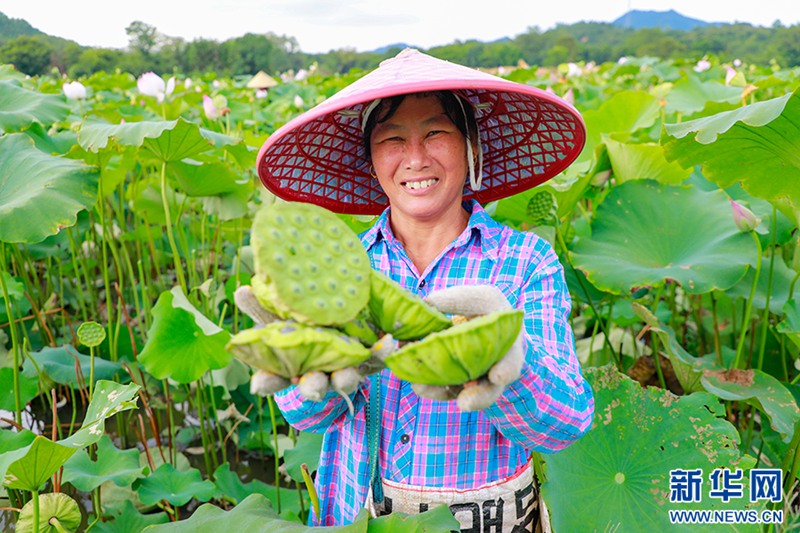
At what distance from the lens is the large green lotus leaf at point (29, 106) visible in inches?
73.6

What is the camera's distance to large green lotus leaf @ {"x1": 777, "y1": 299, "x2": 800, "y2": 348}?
4.99 ft

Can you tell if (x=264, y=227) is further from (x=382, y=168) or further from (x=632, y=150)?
(x=632, y=150)

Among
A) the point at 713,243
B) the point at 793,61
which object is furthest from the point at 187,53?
the point at 713,243

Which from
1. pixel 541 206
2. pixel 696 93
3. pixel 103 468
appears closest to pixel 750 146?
pixel 541 206

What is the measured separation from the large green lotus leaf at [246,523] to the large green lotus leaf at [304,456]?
481 millimetres

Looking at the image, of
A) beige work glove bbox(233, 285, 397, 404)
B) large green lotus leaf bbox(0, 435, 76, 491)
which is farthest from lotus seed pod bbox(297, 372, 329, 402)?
large green lotus leaf bbox(0, 435, 76, 491)

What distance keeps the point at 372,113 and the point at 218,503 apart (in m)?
1.29

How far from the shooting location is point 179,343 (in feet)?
5.33

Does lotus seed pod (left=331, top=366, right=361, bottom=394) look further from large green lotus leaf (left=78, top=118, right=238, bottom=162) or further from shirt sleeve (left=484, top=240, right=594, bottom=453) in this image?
large green lotus leaf (left=78, top=118, right=238, bottom=162)

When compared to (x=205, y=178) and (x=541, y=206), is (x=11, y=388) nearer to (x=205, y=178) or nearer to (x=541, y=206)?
(x=205, y=178)

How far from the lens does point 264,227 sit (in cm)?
62

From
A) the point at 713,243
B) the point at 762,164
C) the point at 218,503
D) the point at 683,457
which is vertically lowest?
the point at 218,503

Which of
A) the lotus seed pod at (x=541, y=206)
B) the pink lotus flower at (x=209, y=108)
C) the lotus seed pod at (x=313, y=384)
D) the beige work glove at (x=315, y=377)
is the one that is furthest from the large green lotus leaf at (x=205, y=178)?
the lotus seed pod at (x=313, y=384)

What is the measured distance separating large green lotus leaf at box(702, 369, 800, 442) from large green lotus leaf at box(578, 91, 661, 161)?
1046 millimetres
